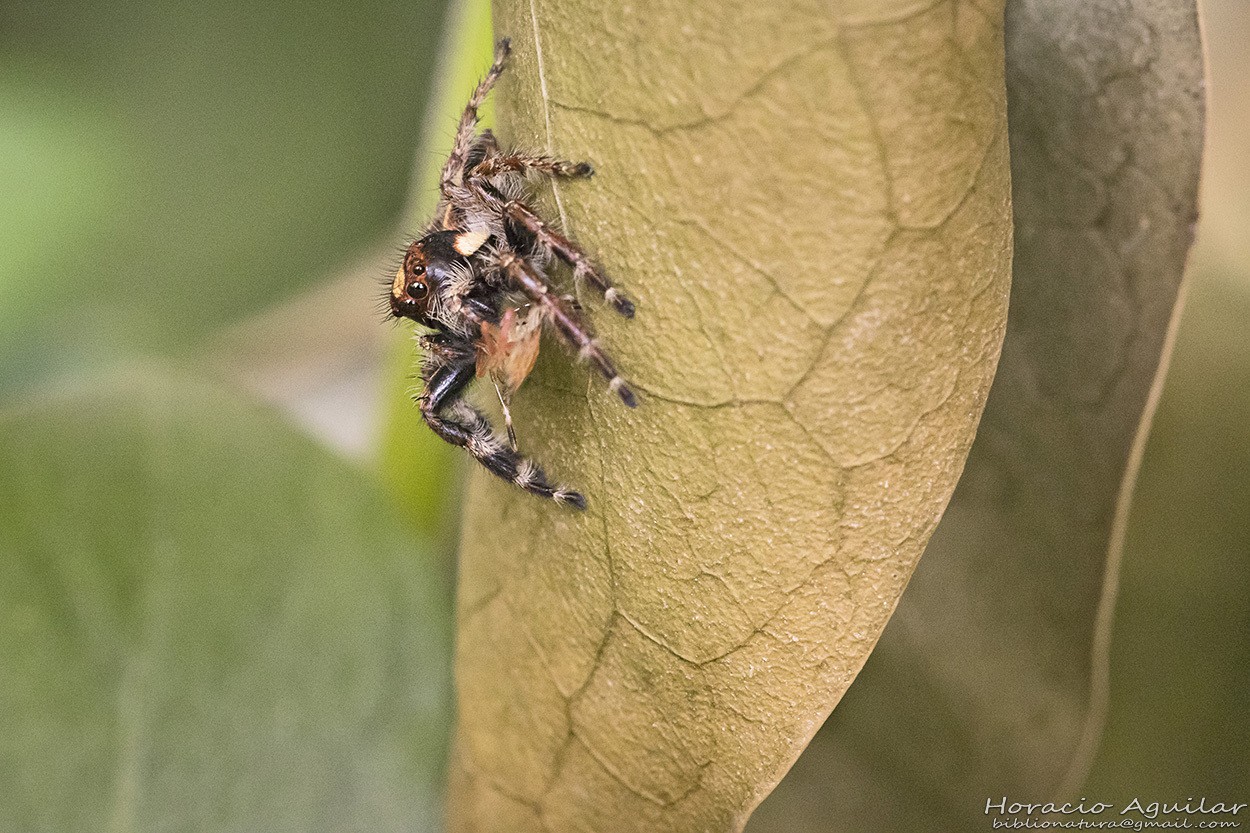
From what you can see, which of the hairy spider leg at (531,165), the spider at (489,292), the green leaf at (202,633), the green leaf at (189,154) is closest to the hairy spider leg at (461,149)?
the spider at (489,292)

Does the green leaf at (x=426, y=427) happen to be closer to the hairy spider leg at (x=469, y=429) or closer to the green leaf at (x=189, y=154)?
the hairy spider leg at (x=469, y=429)

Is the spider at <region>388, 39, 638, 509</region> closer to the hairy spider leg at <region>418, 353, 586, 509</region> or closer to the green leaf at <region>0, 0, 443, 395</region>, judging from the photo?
the hairy spider leg at <region>418, 353, 586, 509</region>

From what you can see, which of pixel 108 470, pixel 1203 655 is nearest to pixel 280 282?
pixel 108 470

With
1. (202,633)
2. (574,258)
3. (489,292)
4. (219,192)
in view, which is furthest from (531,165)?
(219,192)

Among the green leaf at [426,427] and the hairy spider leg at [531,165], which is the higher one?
the hairy spider leg at [531,165]

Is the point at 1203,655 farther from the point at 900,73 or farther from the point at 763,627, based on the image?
the point at 900,73

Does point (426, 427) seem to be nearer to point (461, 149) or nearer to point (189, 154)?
point (461, 149)

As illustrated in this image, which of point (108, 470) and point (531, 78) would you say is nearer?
point (531, 78)
